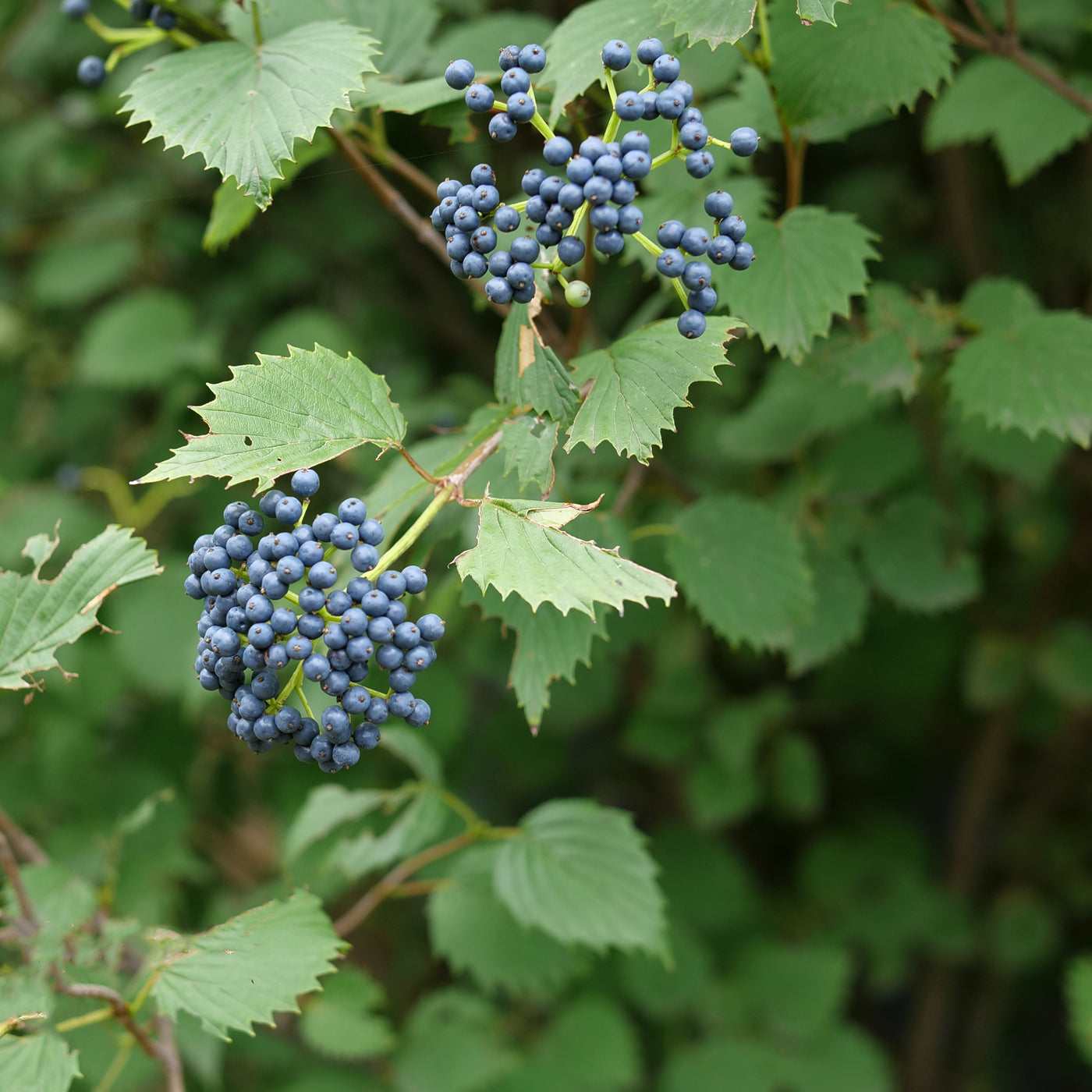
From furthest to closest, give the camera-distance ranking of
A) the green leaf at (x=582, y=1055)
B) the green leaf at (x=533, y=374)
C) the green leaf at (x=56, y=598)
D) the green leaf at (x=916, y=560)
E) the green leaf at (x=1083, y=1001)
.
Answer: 1. the green leaf at (x=582, y=1055)
2. the green leaf at (x=1083, y=1001)
3. the green leaf at (x=916, y=560)
4. the green leaf at (x=56, y=598)
5. the green leaf at (x=533, y=374)

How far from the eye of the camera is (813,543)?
1852 mm

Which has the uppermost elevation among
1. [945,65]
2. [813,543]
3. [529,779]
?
[945,65]

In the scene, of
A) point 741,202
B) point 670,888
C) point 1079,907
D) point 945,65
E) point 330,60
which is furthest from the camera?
point 1079,907

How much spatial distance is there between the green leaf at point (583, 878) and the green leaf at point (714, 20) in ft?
3.64

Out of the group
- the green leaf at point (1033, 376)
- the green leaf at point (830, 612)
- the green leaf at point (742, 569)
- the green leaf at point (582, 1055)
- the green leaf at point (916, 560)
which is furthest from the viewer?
the green leaf at point (582, 1055)

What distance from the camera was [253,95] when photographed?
119 cm

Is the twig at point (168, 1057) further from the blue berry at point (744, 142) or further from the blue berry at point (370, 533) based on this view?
the blue berry at point (744, 142)

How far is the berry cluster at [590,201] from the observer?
0.96m

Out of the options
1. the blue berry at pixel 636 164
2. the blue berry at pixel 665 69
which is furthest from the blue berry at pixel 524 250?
the blue berry at pixel 665 69

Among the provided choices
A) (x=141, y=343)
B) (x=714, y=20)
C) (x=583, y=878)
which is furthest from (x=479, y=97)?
(x=141, y=343)

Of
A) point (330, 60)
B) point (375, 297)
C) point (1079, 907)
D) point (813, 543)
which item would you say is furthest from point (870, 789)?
point (330, 60)

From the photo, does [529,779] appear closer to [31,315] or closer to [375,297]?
[375,297]

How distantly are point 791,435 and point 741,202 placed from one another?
1.78 feet

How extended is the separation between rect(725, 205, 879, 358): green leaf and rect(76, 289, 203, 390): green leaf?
149 centimetres
